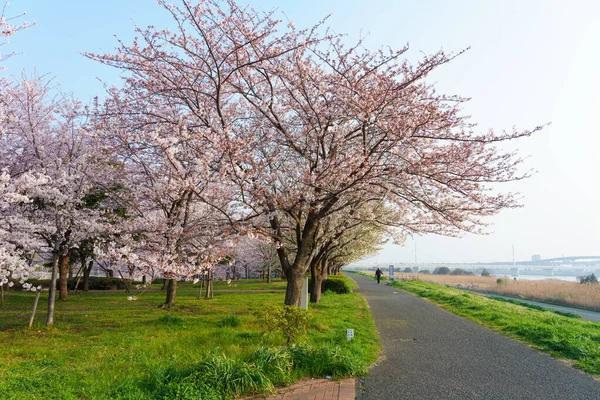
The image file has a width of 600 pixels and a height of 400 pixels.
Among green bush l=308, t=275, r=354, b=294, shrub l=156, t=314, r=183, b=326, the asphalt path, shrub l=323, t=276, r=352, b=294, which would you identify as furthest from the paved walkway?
shrub l=323, t=276, r=352, b=294

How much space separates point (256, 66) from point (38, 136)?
7.76 meters

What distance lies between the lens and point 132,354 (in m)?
7.07

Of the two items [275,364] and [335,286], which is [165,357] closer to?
[275,364]

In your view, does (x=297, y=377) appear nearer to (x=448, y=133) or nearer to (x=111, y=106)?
(x=448, y=133)

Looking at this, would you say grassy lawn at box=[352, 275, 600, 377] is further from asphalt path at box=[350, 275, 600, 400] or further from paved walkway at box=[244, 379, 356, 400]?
paved walkway at box=[244, 379, 356, 400]

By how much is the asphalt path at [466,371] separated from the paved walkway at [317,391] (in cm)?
16

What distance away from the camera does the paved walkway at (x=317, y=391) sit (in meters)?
5.26

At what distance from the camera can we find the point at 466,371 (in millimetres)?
6660

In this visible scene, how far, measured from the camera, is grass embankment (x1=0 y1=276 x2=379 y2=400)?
518 cm

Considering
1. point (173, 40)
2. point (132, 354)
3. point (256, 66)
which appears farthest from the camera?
point (256, 66)

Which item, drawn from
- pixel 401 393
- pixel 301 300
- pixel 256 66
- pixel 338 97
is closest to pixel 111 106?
pixel 256 66

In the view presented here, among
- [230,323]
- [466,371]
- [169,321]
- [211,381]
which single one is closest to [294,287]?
A: [230,323]

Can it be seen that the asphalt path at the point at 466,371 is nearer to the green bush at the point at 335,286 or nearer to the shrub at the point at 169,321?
the shrub at the point at 169,321

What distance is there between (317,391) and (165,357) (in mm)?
2753
